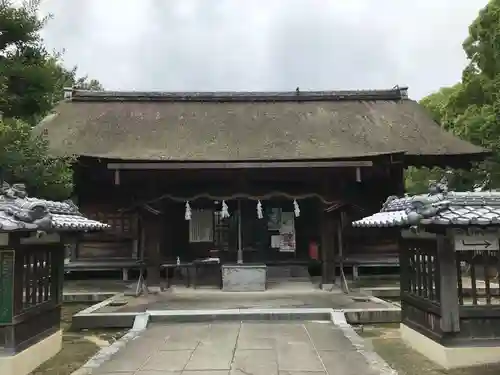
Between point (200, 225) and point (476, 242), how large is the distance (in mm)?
9935

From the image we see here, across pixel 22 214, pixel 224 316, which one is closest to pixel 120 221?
pixel 224 316

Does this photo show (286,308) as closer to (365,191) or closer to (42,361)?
(42,361)

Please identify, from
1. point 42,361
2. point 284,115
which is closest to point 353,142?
point 284,115

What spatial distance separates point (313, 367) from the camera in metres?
6.59

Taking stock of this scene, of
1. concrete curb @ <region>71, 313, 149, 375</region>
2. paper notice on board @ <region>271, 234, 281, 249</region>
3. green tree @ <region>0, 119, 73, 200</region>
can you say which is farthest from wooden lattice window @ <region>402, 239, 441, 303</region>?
paper notice on board @ <region>271, 234, 281, 249</region>

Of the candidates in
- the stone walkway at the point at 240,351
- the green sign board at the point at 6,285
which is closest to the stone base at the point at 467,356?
the stone walkway at the point at 240,351

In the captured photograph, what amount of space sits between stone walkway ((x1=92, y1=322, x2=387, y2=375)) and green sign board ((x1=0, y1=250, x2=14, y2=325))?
140 cm

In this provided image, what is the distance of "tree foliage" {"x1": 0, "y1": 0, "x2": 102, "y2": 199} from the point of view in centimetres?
794

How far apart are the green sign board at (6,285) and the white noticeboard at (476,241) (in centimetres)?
597

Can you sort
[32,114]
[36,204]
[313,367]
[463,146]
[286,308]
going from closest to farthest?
[36,204] < [313,367] < [32,114] < [286,308] < [463,146]

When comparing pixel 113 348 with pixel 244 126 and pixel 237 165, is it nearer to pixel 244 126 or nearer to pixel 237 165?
pixel 237 165

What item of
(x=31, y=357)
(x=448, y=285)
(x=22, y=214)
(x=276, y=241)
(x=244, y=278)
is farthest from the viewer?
(x=276, y=241)

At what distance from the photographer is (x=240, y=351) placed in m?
7.45

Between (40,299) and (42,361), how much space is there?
3.04 ft
